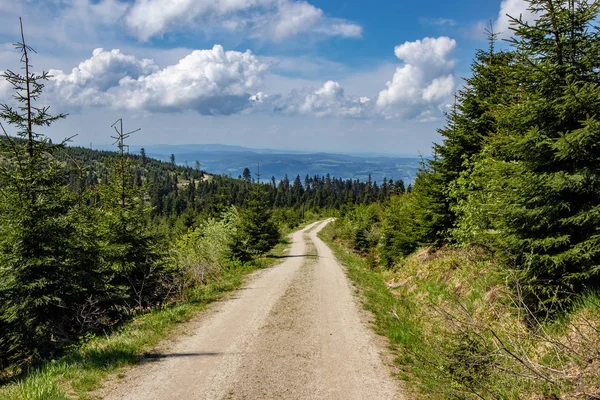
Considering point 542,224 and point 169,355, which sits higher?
point 542,224

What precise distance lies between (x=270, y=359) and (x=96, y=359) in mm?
3443

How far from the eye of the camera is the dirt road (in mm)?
6156

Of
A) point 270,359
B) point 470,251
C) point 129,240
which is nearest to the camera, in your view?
point 270,359

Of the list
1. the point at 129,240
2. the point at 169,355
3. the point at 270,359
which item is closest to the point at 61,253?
the point at 129,240

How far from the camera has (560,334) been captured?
618 cm

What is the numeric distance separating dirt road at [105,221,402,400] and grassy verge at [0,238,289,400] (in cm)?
46

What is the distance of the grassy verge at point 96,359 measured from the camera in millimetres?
5812

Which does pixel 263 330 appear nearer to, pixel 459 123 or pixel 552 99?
pixel 552 99

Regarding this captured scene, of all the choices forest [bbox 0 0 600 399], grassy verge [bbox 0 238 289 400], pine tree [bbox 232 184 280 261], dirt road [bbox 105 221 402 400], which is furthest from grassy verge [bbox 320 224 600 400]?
pine tree [bbox 232 184 280 261]

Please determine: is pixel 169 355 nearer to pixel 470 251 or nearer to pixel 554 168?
pixel 554 168

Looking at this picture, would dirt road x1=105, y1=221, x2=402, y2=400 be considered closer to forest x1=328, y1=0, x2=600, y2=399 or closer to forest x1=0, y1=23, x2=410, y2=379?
forest x1=328, y1=0, x2=600, y2=399

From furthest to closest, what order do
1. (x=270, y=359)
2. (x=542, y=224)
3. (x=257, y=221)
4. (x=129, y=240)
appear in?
(x=257, y=221)
(x=129, y=240)
(x=270, y=359)
(x=542, y=224)

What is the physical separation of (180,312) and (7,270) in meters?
4.42

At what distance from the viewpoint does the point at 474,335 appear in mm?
5973
